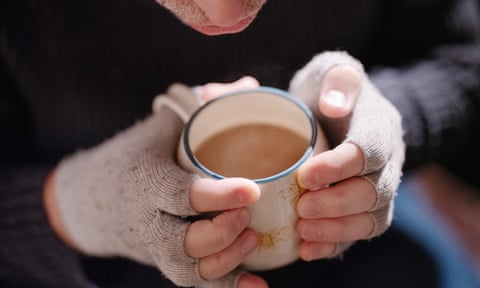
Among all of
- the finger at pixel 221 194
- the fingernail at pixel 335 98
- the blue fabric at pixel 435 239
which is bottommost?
the blue fabric at pixel 435 239

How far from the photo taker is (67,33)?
0.45 m

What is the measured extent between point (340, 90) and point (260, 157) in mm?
73

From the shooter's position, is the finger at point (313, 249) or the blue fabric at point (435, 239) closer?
the finger at point (313, 249)

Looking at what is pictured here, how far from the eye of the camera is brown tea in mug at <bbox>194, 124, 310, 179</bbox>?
0.33m

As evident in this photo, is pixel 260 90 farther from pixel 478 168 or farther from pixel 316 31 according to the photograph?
pixel 478 168

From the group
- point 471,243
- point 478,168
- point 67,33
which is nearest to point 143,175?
point 67,33

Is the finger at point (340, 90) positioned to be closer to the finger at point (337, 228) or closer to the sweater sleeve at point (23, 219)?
the finger at point (337, 228)

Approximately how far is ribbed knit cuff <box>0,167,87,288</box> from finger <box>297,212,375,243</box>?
0.84 feet

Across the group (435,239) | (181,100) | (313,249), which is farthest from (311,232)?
(435,239)

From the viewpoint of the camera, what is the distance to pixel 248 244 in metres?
0.31

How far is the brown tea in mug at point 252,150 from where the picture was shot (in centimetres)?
33

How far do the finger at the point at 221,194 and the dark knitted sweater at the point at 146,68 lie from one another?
0.09 meters

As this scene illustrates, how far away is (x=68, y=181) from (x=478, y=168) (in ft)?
1.60

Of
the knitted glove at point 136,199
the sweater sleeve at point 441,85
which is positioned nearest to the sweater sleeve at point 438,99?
the sweater sleeve at point 441,85
